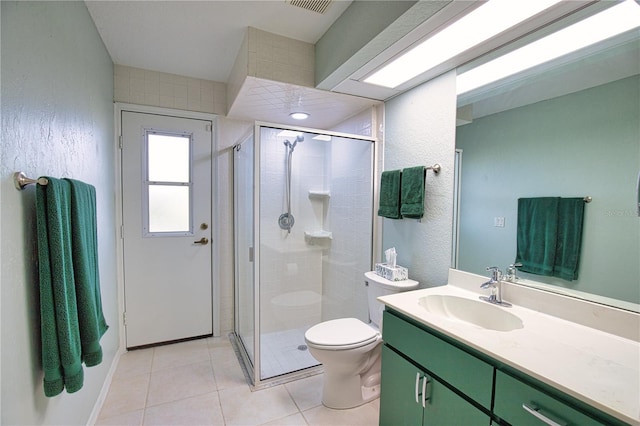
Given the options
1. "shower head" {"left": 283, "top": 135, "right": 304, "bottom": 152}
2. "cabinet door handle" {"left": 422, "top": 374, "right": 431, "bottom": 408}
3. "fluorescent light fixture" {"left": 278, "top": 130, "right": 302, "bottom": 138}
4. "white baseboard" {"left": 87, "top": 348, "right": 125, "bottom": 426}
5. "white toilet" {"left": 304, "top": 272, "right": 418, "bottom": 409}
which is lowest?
"white baseboard" {"left": 87, "top": 348, "right": 125, "bottom": 426}

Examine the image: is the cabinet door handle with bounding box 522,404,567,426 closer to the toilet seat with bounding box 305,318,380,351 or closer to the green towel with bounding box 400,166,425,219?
the toilet seat with bounding box 305,318,380,351

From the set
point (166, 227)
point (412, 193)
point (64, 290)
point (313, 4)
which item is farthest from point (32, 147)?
point (412, 193)

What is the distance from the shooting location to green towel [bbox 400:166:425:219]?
1.88 metres

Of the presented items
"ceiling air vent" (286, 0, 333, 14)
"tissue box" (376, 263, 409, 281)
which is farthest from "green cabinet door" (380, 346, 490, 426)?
"ceiling air vent" (286, 0, 333, 14)

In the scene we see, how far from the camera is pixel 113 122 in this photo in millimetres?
2398

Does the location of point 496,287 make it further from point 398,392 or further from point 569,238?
point 398,392

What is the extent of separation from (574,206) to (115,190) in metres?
3.09

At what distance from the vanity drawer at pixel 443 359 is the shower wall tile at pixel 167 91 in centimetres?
247

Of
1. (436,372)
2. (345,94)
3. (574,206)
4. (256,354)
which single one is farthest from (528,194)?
(256,354)

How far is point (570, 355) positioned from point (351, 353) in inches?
43.2

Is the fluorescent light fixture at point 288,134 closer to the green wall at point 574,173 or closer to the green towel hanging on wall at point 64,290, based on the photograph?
the green wall at point 574,173

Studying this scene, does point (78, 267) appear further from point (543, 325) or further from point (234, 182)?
point (543, 325)

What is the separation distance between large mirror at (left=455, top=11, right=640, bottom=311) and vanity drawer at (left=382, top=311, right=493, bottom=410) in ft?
1.99

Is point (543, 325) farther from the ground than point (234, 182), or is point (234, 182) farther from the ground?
point (234, 182)
